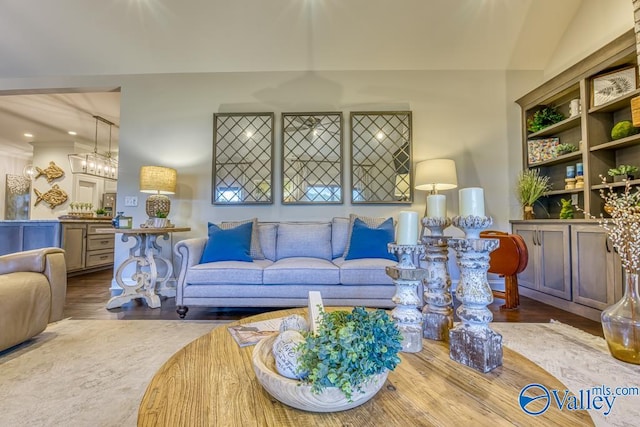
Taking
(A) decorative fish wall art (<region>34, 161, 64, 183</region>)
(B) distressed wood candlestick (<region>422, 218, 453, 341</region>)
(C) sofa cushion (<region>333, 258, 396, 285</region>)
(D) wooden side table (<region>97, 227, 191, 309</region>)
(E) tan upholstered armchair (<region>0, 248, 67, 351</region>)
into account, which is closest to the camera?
(B) distressed wood candlestick (<region>422, 218, 453, 341</region>)

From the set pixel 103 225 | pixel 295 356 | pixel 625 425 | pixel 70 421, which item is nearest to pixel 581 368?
pixel 625 425

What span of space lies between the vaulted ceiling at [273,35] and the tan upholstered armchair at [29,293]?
2604 millimetres

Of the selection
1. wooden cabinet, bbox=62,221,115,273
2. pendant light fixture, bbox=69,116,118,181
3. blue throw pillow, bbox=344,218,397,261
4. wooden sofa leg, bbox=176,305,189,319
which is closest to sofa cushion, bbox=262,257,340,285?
blue throw pillow, bbox=344,218,397,261

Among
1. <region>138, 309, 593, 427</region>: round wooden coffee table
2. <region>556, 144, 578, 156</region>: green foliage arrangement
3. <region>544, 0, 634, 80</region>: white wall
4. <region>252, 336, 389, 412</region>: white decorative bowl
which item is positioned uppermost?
<region>544, 0, 634, 80</region>: white wall

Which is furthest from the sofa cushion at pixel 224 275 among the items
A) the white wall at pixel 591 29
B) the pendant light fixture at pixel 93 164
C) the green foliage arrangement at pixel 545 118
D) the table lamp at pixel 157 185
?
the pendant light fixture at pixel 93 164

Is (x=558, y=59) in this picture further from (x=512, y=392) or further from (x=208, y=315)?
(x=208, y=315)

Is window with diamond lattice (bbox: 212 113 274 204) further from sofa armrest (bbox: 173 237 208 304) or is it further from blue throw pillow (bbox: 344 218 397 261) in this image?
blue throw pillow (bbox: 344 218 397 261)

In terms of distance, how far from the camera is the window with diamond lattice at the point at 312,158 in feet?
11.1

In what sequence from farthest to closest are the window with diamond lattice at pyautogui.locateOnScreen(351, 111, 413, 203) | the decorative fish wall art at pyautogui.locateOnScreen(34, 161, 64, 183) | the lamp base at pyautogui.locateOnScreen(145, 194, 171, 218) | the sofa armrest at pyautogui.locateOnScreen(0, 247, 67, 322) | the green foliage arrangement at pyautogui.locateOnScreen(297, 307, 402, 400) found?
the decorative fish wall art at pyautogui.locateOnScreen(34, 161, 64, 183), the window with diamond lattice at pyautogui.locateOnScreen(351, 111, 413, 203), the lamp base at pyautogui.locateOnScreen(145, 194, 171, 218), the sofa armrest at pyautogui.locateOnScreen(0, 247, 67, 322), the green foliage arrangement at pyautogui.locateOnScreen(297, 307, 402, 400)

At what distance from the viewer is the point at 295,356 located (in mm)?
658

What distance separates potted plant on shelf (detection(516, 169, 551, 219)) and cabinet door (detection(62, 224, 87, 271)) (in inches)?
250

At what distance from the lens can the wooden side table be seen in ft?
9.10

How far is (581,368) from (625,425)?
19.8 inches

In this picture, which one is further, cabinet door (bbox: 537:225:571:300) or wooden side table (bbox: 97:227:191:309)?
wooden side table (bbox: 97:227:191:309)
